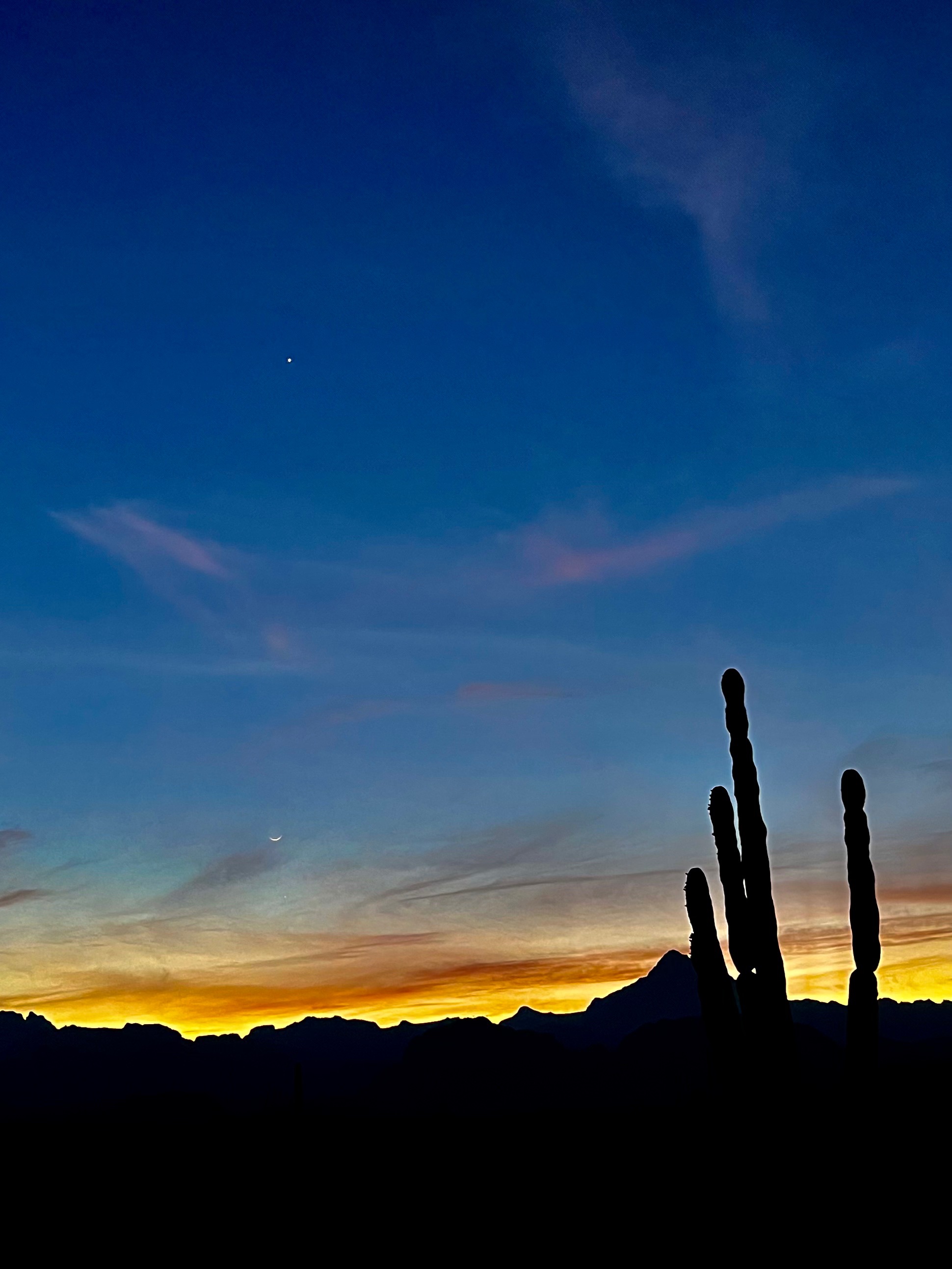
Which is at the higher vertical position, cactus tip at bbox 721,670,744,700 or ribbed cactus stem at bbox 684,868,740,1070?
cactus tip at bbox 721,670,744,700

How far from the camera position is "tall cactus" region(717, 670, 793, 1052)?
1745 centimetres

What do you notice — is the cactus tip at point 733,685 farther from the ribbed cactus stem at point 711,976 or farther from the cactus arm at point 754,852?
the ribbed cactus stem at point 711,976

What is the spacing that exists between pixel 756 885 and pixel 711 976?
199 cm

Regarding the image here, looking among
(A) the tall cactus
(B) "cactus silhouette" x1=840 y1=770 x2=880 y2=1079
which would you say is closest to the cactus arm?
(A) the tall cactus

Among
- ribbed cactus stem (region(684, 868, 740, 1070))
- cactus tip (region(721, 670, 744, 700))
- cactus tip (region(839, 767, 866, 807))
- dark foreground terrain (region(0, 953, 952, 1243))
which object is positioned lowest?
dark foreground terrain (region(0, 953, 952, 1243))

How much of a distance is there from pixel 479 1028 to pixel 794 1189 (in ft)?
575

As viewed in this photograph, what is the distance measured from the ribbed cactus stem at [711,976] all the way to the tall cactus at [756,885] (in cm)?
71

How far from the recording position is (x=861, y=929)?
18.4 metres

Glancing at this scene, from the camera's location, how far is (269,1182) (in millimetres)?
18219

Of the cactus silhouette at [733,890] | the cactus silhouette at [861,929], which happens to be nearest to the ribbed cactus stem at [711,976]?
the cactus silhouette at [733,890]

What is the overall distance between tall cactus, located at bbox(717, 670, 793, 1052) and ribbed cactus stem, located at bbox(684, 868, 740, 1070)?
0.71 metres

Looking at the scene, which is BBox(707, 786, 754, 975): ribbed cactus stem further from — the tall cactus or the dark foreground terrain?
the dark foreground terrain

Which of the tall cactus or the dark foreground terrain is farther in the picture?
the tall cactus

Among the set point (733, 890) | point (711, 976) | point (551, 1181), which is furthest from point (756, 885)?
point (551, 1181)
